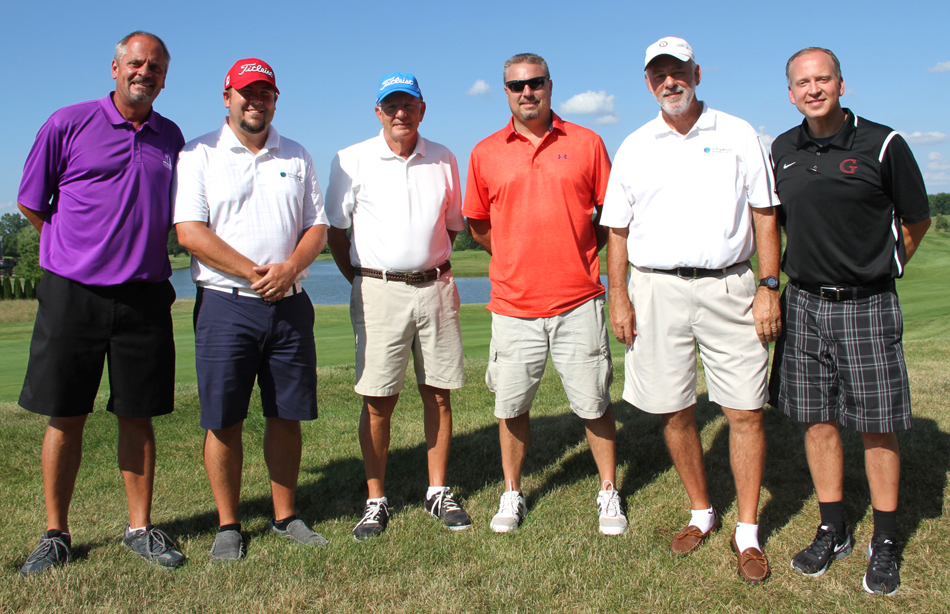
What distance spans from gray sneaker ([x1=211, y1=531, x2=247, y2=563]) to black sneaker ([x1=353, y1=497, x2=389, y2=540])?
0.60m

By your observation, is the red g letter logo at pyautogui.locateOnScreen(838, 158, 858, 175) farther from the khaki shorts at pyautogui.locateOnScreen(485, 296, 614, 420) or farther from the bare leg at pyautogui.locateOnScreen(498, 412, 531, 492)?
the bare leg at pyautogui.locateOnScreen(498, 412, 531, 492)

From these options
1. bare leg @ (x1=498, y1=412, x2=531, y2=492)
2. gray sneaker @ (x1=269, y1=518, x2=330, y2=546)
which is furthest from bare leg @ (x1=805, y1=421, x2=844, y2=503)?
gray sneaker @ (x1=269, y1=518, x2=330, y2=546)

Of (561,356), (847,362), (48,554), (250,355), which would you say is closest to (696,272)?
(847,362)

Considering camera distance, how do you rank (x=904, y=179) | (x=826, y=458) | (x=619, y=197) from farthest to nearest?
1. (x=619, y=197)
2. (x=826, y=458)
3. (x=904, y=179)

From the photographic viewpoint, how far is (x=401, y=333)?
409 cm

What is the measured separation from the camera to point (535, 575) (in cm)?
327

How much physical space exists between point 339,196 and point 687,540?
8.88ft

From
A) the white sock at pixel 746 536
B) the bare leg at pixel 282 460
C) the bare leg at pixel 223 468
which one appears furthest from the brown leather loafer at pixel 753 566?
the bare leg at pixel 223 468

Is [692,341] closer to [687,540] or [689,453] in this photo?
[689,453]

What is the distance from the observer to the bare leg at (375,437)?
4.13m

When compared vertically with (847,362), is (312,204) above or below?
above

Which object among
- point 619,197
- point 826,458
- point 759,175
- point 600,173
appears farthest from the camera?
point 600,173

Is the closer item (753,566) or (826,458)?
(753,566)

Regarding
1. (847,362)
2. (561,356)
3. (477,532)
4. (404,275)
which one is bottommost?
(477,532)
